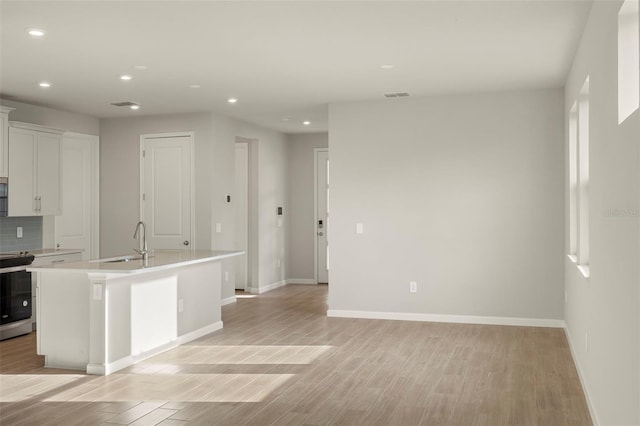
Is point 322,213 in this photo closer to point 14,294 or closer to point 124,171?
point 124,171

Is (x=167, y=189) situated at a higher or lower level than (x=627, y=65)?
lower

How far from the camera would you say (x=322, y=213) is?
34.8ft

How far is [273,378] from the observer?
4.75 metres

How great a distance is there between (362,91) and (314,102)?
88cm

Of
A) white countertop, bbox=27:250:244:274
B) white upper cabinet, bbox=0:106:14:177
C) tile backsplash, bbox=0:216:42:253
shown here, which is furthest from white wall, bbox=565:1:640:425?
tile backsplash, bbox=0:216:42:253

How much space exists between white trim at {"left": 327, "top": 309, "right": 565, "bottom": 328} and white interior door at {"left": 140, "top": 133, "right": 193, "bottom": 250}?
243cm

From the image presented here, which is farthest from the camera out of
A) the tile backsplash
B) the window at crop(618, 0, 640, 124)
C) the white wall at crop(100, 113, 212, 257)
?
the white wall at crop(100, 113, 212, 257)

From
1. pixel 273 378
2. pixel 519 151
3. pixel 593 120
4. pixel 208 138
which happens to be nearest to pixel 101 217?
pixel 208 138

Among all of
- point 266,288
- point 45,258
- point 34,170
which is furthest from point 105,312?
point 266,288

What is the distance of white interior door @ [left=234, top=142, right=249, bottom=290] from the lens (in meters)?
9.82

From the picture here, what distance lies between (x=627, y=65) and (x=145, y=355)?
441 centimetres

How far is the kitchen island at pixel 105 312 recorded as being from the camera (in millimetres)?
4980

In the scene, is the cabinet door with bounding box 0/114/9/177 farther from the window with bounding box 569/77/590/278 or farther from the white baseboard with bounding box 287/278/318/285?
the window with bounding box 569/77/590/278

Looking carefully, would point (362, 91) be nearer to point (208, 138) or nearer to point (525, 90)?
point (525, 90)
